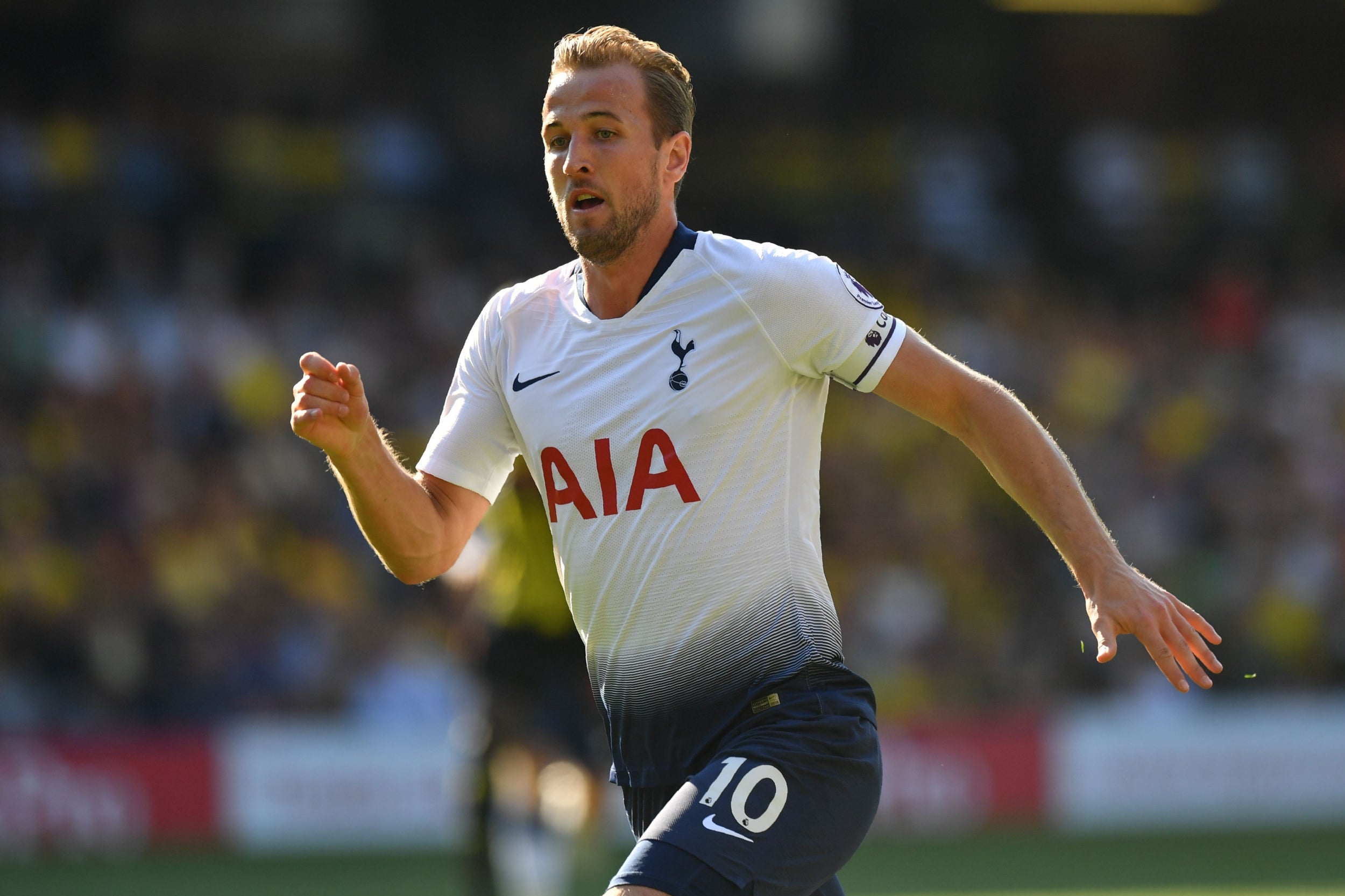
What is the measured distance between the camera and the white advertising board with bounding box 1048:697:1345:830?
47.1 feet

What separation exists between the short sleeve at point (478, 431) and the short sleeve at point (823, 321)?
79 centimetres

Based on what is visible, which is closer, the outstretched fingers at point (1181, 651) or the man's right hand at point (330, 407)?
the outstretched fingers at point (1181, 651)

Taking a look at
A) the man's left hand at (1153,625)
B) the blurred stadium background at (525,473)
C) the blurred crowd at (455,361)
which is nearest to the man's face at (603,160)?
the man's left hand at (1153,625)

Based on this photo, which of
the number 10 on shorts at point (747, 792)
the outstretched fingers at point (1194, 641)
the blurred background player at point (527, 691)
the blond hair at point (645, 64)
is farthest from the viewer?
the blurred background player at point (527, 691)

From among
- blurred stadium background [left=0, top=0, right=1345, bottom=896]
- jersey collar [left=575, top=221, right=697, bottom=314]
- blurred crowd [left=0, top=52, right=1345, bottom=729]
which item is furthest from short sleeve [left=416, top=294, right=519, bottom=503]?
blurred crowd [left=0, top=52, right=1345, bottom=729]

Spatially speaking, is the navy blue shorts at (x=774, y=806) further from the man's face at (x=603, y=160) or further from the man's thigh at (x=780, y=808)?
the man's face at (x=603, y=160)

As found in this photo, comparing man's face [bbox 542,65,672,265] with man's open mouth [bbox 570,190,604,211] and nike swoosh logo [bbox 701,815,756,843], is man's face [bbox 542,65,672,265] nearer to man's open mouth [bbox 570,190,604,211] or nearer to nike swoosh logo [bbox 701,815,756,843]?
man's open mouth [bbox 570,190,604,211]

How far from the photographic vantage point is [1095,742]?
14.4 metres

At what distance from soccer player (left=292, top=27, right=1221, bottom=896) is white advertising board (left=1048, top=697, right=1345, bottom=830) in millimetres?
10690

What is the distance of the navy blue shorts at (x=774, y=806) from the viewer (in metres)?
3.79

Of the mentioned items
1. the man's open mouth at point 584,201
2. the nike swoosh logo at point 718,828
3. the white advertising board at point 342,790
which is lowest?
the white advertising board at point 342,790

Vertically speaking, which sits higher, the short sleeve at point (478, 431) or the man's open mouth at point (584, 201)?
the man's open mouth at point (584, 201)

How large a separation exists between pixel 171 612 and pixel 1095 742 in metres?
7.80

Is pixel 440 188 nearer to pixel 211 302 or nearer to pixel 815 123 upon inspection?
pixel 211 302
